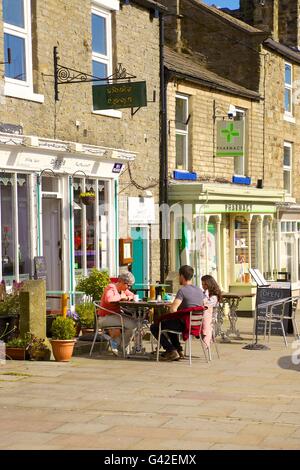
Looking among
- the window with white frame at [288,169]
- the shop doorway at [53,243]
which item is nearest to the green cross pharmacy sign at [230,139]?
the window with white frame at [288,169]

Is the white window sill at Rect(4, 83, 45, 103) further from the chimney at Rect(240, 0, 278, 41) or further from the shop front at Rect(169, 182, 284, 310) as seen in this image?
the chimney at Rect(240, 0, 278, 41)

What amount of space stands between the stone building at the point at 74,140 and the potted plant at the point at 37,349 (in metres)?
1.77

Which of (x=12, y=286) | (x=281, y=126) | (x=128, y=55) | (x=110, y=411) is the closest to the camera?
(x=110, y=411)

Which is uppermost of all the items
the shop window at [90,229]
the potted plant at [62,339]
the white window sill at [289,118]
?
the white window sill at [289,118]

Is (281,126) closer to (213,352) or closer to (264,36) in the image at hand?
(264,36)

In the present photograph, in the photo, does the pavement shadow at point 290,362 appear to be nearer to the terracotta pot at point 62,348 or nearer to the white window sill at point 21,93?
the terracotta pot at point 62,348

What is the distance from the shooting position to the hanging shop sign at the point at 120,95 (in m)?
14.2

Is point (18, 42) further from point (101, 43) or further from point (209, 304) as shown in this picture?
point (209, 304)

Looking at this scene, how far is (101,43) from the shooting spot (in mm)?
16141

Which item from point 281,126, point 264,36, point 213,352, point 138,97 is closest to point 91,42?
point 138,97

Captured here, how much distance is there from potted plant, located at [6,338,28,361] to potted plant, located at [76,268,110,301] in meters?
2.38

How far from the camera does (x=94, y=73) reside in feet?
51.8

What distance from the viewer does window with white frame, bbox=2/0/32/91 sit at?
13.4 metres

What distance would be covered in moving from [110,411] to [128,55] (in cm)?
987
